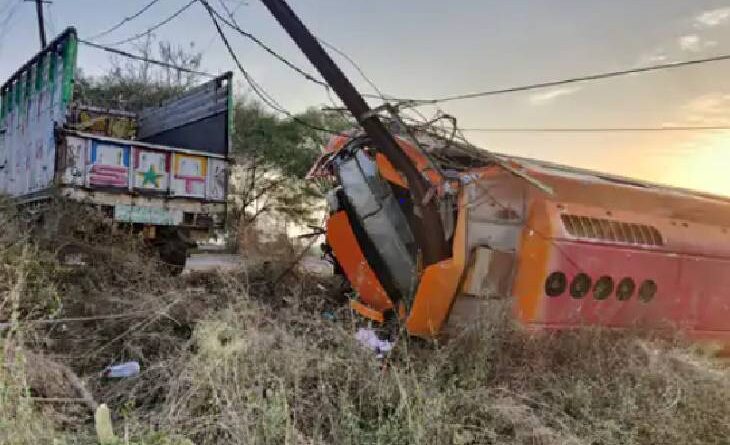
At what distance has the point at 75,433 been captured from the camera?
332 centimetres

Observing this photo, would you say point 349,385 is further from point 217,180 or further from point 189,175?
point 217,180

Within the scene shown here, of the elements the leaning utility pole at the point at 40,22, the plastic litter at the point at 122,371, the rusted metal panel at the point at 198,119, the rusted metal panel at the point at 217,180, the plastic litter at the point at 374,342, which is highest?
the leaning utility pole at the point at 40,22

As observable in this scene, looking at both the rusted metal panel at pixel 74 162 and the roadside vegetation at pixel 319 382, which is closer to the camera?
the roadside vegetation at pixel 319 382

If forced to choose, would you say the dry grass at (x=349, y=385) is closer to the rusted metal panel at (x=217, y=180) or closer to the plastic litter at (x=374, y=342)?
the plastic litter at (x=374, y=342)

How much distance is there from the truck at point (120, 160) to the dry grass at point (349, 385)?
116 inches

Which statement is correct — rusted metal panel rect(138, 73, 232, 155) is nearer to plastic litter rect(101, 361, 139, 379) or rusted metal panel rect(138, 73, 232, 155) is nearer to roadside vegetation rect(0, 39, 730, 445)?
roadside vegetation rect(0, 39, 730, 445)

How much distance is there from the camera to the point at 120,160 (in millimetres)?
8352

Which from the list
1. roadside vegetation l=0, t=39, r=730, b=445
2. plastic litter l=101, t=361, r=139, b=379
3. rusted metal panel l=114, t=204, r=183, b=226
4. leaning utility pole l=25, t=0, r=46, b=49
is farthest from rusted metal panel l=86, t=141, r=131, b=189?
leaning utility pole l=25, t=0, r=46, b=49

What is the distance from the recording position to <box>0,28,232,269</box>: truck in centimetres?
802

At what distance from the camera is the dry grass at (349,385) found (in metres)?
3.31

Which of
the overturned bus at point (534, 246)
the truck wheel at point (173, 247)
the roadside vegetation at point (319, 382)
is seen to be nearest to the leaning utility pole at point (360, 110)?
the overturned bus at point (534, 246)

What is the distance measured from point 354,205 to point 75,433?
337 cm

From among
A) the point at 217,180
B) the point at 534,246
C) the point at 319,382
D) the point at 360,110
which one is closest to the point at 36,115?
the point at 217,180

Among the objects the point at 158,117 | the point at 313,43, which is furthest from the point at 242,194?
the point at 313,43
